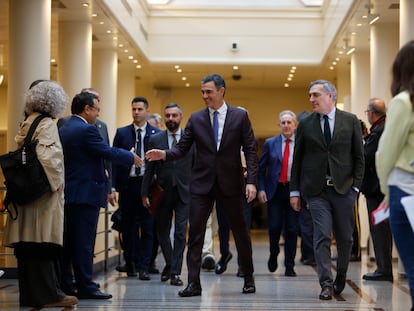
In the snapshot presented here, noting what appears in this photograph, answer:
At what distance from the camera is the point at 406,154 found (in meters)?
3.90

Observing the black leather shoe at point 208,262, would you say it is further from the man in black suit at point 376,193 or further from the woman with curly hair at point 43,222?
the woman with curly hair at point 43,222

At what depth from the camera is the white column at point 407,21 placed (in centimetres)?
931

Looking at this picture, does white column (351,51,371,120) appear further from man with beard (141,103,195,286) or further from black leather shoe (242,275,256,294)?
black leather shoe (242,275,256,294)

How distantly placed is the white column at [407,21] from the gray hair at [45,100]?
14.7ft

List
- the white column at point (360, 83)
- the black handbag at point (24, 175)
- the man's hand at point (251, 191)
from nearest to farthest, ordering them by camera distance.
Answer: the black handbag at point (24, 175) → the man's hand at point (251, 191) → the white column at point (360, 83)

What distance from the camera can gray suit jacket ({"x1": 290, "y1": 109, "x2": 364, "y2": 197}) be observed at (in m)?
6.84

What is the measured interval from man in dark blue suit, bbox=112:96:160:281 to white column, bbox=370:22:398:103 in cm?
456

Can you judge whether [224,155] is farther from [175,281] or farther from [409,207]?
[409,207]

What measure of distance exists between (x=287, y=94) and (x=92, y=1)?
11.8 m

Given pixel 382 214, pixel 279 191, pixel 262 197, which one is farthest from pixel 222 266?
pixel 382 214

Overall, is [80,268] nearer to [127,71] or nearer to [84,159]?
[84,159]

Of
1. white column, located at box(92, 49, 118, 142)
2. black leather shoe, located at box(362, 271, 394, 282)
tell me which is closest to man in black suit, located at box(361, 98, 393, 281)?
black leather shoe, located at box(362, 271, 394, 282)

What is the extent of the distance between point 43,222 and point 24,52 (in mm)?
3476

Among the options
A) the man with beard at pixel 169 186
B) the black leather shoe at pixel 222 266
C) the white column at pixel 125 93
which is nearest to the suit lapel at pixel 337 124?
the man with beard at pixel 169 186
